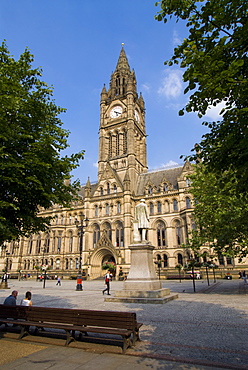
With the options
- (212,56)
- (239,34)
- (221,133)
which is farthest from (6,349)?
(239,34)

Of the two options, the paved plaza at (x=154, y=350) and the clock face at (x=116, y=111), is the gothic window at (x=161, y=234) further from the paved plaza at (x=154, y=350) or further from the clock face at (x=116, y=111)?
the paved plaza at (x=154, y=350)

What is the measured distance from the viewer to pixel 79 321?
6352 mm

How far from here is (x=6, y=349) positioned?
5844 mm

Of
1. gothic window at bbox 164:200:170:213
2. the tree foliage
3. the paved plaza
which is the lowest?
the paved plaza

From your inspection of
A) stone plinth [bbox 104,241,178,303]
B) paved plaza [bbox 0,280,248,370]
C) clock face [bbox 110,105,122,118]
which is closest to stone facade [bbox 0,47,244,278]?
clock face [bbox 110,105,122,118]

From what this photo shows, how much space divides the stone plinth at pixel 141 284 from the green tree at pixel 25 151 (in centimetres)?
675

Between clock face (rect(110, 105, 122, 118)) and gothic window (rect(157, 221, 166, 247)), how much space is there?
29661 millimetres

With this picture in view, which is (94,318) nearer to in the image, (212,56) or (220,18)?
(212,56)

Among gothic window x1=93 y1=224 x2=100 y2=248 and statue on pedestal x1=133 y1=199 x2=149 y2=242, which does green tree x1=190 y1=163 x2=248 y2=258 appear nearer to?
statue on pedestal x1=133 y1=199 x2=149 y2=242

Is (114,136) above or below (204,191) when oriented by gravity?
above

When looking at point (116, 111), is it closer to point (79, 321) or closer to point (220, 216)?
point (220, 216)

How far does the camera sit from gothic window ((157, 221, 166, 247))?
43.5 m

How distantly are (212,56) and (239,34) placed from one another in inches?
26.0

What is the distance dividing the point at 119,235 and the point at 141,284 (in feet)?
104
